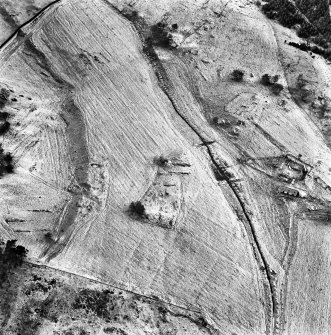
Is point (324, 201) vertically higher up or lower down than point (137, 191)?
lower down

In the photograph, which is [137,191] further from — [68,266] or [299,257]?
[299,257]

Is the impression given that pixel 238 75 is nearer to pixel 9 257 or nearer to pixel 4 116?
pixel 4 116

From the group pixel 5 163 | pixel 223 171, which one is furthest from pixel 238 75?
pixel 5 163

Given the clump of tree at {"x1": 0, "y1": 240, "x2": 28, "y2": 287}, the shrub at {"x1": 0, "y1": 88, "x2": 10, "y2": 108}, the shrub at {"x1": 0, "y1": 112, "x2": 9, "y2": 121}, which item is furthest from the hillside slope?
the shrub at {"x1": 0, "y1": 88, "x2": 10, "y2": 108}

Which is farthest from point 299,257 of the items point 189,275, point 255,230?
point 189,275

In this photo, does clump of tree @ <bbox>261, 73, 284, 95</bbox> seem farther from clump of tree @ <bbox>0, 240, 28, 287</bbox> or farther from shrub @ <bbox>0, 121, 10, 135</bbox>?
clump of tree @ <bbox>0, 240, 28, 287</bbox>

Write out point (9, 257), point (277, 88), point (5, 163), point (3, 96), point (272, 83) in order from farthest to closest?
1. point (272, 83)
2. point (277, 88)
3. point (3, 96)
4. point (5, 163)
5. point (9, 257)
